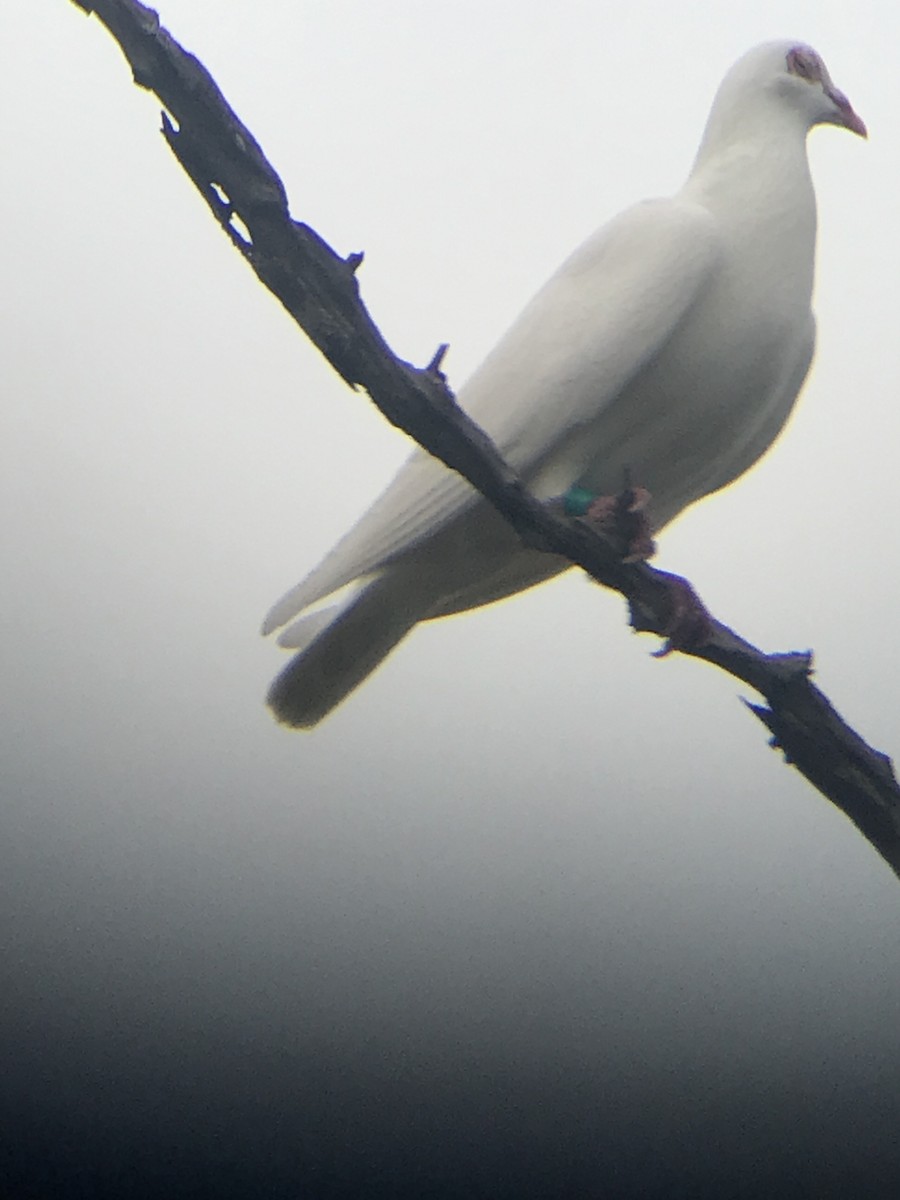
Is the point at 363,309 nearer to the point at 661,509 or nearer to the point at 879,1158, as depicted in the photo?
the point at 661,509

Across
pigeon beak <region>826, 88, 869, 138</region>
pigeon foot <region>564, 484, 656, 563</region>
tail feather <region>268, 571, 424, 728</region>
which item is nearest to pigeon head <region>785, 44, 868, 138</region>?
pigeon beak <region>826, 88, 869, 138</region>

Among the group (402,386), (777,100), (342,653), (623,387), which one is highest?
(777,100)

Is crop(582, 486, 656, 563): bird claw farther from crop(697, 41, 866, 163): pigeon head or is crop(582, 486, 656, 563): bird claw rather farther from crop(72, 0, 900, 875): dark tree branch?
crop(697, 41, 866, 163): pigeon head

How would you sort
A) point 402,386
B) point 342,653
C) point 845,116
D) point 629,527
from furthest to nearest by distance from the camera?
point 845,116 → point 342,653 → point 629,527 → point 402,386

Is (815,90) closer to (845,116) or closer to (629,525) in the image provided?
(845,116)

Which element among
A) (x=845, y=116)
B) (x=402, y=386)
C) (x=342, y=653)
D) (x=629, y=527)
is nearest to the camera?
(x=402, y=386)

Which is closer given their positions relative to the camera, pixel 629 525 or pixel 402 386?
pixel 402 386

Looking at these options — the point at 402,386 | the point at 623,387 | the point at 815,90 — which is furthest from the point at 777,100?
the point at 402,386

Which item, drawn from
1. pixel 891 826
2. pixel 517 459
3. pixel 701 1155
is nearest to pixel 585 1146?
pixel 701 1155
